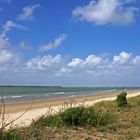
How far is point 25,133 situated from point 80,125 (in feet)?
9.32

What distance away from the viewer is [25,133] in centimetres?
795

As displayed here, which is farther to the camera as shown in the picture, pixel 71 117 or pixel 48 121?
pixel 71 117

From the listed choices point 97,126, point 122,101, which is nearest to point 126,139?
point 97,126

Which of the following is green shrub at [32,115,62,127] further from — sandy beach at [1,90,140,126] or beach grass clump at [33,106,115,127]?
sandy beach at [1,90,140,126]

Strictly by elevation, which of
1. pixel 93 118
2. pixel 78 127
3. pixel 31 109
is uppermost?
pixel 93 118

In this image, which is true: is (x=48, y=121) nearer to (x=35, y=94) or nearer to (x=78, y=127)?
(x=78, y=127)

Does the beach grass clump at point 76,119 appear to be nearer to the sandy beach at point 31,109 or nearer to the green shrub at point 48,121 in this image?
the green shrub at point 48,121

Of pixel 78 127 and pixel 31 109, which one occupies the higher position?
pixel 78 127

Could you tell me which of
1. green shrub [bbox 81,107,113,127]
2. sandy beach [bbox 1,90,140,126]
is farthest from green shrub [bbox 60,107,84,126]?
sandy beach [bbox 1,90,140,126]

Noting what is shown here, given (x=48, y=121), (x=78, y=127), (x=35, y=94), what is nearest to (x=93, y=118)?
(x=78, y=127)

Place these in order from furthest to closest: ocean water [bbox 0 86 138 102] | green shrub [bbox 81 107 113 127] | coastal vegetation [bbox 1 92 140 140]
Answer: ocean water [bbox 0 86 138 102] → green shrub [bbox 81 107 113 127] → coastal vegetation [bbox 1 92 140 140]

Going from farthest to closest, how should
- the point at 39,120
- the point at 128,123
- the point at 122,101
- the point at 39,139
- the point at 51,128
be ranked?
the point at 122,101 → the point at 128,123 → the point at 39,120 → the point at 51,128 → the point at 39,139

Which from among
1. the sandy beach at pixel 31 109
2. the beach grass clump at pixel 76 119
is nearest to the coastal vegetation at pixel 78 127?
the beach grass clump at pixel 76 119

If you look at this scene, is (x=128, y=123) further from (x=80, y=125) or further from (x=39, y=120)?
(x=39, y=120)
